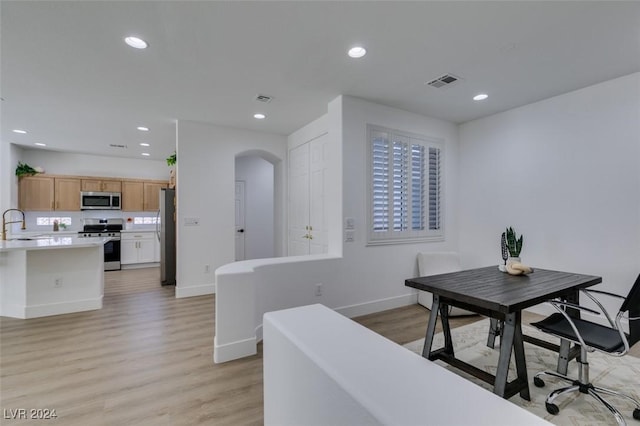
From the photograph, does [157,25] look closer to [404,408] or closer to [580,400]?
[404,408]

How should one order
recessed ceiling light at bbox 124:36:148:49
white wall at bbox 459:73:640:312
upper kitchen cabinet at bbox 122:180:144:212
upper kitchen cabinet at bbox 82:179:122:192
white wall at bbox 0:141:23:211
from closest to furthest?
1. recessed ceiling light at bbox 124:36:148:49
2. white wall at bbox 459:73:640:312
3. white wall at bbox 0:141:23:211
4. upper kitchen cabinet at bbox 82:179:122:192
5. upper kitchen cabinet at bbox 122:180:144:212

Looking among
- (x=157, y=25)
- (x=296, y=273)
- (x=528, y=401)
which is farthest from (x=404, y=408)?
(x=157, y=25)

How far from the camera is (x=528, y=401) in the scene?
1997 millimetres

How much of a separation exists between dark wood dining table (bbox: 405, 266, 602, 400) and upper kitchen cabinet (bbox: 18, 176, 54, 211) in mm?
7823

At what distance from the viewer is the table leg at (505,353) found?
1839 mm

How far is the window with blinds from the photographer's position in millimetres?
3818

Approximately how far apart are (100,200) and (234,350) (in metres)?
6.18

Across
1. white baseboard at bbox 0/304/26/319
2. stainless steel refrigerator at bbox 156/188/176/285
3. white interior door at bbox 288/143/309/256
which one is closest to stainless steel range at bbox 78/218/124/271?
stainless steel refrigerator at bbox 156/188/176/285

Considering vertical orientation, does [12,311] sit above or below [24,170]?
below

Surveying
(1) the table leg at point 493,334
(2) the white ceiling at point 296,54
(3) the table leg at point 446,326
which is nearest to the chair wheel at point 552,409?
(3) the table leg at point 446,326

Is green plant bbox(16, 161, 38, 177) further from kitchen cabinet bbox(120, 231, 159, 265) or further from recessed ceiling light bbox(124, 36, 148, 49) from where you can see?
recessed ceiling light bbox(124, 36, 148, 49)

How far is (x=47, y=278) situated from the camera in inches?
146

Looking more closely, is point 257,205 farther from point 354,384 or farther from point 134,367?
point 354,384

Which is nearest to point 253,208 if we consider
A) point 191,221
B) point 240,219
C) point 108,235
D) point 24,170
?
point 240,219
